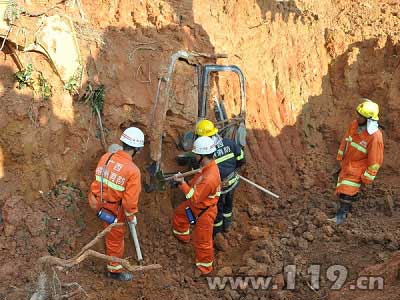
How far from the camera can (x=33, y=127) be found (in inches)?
229

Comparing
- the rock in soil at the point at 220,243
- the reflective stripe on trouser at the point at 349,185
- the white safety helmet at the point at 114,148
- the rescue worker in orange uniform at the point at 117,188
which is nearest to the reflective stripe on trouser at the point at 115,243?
the rescue worker in orange uniform at the point at 117,188

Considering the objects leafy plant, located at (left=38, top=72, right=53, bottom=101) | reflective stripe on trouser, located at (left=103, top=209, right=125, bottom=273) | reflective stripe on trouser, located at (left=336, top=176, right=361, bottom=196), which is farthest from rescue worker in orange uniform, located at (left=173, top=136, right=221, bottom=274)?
reflective stripe on trouser, located at (left=336, top=176, right=361, bottom=196)

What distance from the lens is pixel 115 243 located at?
18.6 ft

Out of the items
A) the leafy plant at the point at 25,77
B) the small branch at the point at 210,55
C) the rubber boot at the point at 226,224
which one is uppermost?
the small branch at the point at 210,55

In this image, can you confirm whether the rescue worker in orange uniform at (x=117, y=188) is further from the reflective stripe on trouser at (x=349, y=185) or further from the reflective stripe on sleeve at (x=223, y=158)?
the reflective stripe on trouser at (x=349, y=185)

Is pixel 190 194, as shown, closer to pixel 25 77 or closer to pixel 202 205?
pixel 202 205

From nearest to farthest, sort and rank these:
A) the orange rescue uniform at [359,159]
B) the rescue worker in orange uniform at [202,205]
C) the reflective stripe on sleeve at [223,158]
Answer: the rescue worker in orange uniform at [202,205] < the reflective stripe on sleeve at [223,158] < the orange rescue uniform at [359,159]

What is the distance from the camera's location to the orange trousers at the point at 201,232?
6.25m

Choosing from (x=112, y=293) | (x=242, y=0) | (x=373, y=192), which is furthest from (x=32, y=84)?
(x=373, y=192)

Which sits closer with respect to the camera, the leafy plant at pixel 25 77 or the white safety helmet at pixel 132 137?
the white safety helmet at pixel 132 137

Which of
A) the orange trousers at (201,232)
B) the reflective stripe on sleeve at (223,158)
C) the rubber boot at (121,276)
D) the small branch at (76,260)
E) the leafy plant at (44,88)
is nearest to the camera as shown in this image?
the small branch at (76,260)

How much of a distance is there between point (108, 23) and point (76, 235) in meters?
3.02

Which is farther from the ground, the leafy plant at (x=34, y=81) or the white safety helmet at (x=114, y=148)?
the leafy plant at (x=34, y=81)

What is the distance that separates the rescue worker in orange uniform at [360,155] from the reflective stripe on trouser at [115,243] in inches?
140
